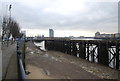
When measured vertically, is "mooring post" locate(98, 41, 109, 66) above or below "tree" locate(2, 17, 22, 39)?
below

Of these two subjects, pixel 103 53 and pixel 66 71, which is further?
pixel 103 53

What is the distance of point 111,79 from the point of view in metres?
13.0

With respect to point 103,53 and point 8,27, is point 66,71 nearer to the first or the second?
point 103,53

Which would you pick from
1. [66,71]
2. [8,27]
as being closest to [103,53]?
[66,71]

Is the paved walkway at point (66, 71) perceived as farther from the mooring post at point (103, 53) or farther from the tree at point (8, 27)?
the tree at point (8, 27)

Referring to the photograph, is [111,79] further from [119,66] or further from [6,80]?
[6,80]

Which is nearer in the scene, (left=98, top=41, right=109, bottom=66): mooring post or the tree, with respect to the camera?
(left=98, top=41, right=109, bottom=66): mooring post

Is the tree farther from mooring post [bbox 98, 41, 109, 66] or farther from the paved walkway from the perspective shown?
mooring post [bbox 98, 41, 109, 66]

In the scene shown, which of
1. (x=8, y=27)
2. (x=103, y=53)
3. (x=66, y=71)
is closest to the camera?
(x=66, y=71)

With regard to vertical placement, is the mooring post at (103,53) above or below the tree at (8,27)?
below

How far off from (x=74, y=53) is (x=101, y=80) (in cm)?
2177

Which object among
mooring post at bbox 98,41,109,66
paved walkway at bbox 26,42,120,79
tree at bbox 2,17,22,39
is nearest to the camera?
paved walkway at bbox 26,42,120,79

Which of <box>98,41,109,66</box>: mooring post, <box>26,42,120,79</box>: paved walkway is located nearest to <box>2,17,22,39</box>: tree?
<box>26,42,120,79</box>: paved walkway

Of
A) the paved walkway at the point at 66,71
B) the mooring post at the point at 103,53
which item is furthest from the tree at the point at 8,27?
the mooring post at the point at 103,53
